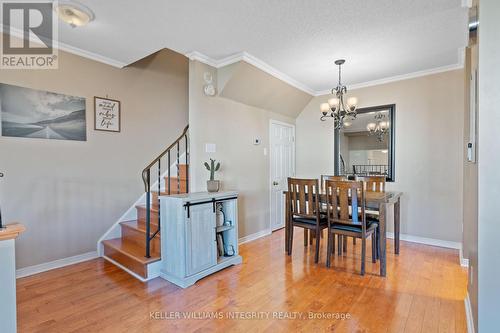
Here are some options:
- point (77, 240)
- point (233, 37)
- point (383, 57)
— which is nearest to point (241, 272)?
point (77, 240)

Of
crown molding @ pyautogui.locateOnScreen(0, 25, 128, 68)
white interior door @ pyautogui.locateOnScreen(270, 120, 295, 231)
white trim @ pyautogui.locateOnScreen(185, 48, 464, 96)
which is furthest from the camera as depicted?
white interior door @ pyautogui.locateOnScreen(270, 120, 295, 231)

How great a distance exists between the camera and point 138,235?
10.2 ft

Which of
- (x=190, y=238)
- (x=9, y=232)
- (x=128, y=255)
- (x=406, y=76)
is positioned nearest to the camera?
(x=9, y=232)

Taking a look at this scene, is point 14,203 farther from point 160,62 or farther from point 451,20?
point 451,20

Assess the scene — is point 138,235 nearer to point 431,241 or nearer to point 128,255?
point 128,255

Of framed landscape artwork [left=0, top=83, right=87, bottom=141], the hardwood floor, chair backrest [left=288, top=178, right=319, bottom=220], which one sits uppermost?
framed landscape artwork [left=0, top=83, right=87, bottom=141]

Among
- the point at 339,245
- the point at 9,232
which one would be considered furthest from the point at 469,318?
the point at 9,232

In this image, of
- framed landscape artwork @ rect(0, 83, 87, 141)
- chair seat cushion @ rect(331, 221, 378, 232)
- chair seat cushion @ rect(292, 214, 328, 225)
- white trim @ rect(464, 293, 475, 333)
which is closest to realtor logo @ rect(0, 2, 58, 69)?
framed landscape artwork @ rect(0, 83, 87, 141)

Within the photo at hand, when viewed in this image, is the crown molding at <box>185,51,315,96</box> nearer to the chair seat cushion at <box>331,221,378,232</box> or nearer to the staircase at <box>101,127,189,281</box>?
the staircase at <box>101,127,189,281</box>

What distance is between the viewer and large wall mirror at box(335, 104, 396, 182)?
13.3ft

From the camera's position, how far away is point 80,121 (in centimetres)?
304

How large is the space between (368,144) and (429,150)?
2.79 feet

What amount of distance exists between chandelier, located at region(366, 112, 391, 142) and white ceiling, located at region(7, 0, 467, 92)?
83cm

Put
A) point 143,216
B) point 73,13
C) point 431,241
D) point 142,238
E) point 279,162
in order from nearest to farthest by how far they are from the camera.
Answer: point 73,13 → point 142,238 → point 143,216 → point 431,241 → point 279,162
